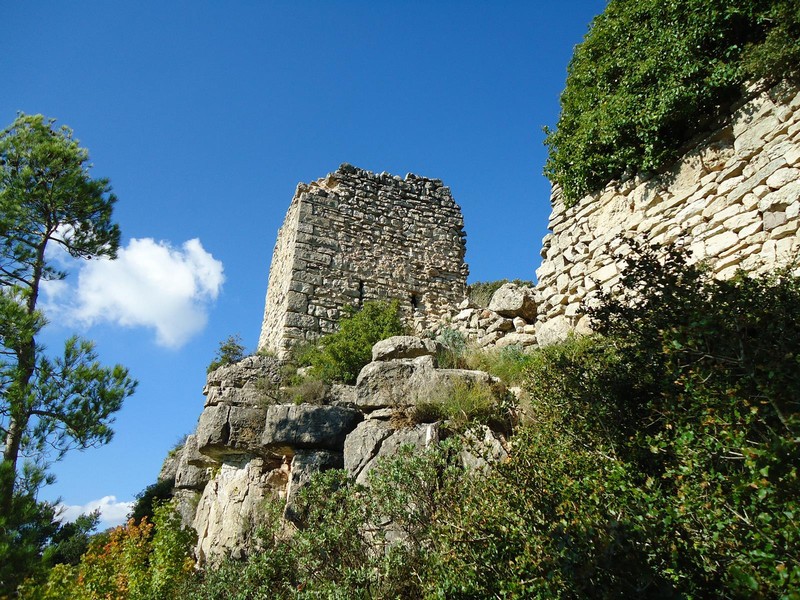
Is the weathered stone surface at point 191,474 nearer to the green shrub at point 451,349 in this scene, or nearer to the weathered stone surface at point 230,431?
the weathered stone surface at point 230,431

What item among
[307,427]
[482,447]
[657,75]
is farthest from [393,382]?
[657,75]

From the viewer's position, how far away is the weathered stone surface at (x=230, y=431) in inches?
303

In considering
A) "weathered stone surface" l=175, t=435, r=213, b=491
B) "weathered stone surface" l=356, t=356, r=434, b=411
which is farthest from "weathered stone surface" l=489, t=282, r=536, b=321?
"weathered stone surface" l=175, t=435, r=213, b=491

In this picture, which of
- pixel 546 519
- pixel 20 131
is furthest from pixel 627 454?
pixel 20 131

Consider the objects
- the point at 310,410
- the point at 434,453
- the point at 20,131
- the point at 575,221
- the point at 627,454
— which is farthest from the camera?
the point at 20,131

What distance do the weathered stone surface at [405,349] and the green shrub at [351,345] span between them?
1446 millimetres

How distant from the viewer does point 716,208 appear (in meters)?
5.58

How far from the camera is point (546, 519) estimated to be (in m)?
3.41

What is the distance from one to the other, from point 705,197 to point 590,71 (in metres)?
2.60

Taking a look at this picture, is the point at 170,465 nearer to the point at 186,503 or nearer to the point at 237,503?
the point at 186,503

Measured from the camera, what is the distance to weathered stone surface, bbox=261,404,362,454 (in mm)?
6836

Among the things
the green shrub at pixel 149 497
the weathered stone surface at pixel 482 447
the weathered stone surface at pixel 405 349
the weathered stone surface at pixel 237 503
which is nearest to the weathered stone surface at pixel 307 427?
the weathered stone surface at pixel 237 503

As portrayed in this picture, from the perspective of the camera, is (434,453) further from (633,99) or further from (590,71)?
(590,71)

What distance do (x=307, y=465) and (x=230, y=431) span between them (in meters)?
1.63
